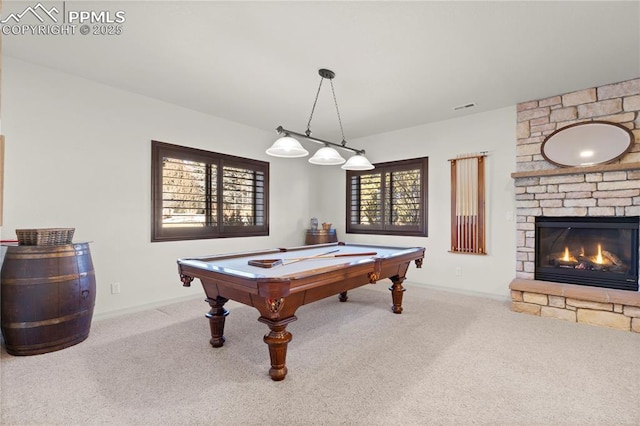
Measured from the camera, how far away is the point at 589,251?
3531 mm

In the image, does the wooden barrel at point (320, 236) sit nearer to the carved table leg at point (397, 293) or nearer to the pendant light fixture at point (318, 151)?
the carved table leg at point (397, 293)

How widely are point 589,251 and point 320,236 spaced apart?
11.9ft

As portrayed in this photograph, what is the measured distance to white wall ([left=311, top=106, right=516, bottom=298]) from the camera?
4.04 m

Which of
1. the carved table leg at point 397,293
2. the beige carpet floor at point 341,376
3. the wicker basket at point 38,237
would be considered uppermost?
the wicker basket at point 38,237

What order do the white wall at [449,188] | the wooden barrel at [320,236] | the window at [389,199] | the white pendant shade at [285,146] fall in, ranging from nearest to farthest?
the white pendant shade at [285,146] → the white wall at [449,188] → the window at [389,199] → the wooden barrel at [320,236]

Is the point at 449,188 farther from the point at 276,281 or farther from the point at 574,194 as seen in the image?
the point at 276,281

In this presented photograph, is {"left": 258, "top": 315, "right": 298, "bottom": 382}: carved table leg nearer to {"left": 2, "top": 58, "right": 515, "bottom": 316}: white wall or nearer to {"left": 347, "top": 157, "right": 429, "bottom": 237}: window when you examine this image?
{"left": 2, "top": 58, "right": 515, "bottom": 316}: white wall

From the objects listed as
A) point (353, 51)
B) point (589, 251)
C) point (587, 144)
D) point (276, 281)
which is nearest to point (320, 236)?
point (353, 51)

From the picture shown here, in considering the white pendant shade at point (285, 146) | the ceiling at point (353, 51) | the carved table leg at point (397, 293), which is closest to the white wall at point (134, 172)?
the ceiling at point (353, 51)

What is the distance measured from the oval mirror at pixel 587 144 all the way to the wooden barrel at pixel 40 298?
5162 millimetres

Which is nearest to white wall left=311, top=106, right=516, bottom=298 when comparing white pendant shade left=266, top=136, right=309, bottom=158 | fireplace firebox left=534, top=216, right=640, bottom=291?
fireplace firebox left=534, top=216, right=640, bottom=291

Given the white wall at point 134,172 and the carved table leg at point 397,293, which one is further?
the carved table leg at point 397,293

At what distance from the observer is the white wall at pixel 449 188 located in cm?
404

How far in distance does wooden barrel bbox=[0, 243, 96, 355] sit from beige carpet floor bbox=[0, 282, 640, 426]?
12 cm
